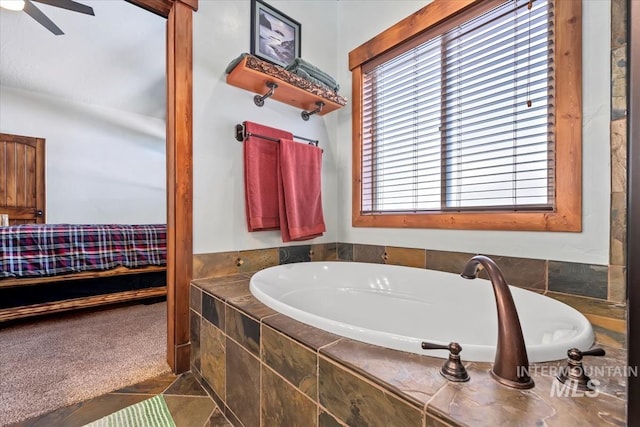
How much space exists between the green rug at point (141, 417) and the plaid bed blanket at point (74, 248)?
1659 mm

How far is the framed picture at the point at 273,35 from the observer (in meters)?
1.81

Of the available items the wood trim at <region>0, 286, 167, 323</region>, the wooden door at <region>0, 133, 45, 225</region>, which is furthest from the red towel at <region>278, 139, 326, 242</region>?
the wooden door at <region>0, 133, 45, 225</region>

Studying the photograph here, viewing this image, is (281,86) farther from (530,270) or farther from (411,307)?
(530,270)

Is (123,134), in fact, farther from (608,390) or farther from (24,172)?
(608,390)

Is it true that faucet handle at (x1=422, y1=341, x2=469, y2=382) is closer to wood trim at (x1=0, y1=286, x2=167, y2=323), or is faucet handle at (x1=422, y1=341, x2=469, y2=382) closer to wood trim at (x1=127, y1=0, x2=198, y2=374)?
wood trim at (x1=127, y1=0, x2=198, y2=374)

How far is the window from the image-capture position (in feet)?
4.00

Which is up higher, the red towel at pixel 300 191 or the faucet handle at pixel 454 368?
the red towel at pixel 300 191

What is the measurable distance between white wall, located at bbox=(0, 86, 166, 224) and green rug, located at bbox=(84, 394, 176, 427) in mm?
4008

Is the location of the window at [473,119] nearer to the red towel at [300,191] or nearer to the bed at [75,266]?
the red towel at [300,191]

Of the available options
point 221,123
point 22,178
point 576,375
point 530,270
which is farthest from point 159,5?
point 22,178

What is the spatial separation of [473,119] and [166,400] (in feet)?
6.87

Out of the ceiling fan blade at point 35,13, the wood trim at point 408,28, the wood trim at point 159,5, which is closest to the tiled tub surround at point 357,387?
the wood trim at point 159,5

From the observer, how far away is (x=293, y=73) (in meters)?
1.74

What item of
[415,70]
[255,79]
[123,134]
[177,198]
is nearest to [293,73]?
[255,79]
